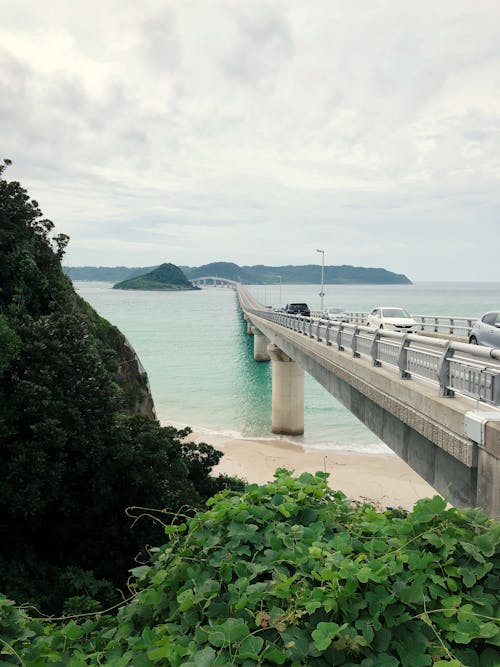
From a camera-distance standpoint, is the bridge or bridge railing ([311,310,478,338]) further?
bridge railing ([311,310,478,338])

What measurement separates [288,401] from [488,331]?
21.5m

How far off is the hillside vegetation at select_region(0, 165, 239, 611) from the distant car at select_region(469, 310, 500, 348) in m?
8.33

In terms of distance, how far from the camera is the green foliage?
255cm

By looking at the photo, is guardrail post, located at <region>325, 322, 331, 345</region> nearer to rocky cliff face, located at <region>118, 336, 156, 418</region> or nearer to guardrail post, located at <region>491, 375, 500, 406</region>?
rocky cliff face, located at <region>118, 336, 156, 418</region>

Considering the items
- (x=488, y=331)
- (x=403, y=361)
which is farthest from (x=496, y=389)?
(x=488, y=331)

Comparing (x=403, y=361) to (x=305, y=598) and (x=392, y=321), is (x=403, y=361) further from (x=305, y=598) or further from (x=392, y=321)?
(x=392, y=321)

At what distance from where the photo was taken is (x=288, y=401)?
3366cm

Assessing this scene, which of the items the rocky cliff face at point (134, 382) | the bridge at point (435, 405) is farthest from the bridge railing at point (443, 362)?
the rocky cliff face at point (134, 382)

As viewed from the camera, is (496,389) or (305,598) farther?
(496,389)

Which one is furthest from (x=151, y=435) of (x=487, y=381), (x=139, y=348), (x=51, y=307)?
(x=139, y=348)

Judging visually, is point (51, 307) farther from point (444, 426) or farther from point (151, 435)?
point (444, 426)

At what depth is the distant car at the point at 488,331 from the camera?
12.6 metres

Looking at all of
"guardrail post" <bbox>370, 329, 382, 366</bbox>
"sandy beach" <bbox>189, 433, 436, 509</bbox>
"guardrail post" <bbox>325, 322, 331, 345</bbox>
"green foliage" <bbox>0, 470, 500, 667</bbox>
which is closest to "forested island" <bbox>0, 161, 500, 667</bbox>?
"green foliage" <bbox>0, 470, 500, 667</bbox>

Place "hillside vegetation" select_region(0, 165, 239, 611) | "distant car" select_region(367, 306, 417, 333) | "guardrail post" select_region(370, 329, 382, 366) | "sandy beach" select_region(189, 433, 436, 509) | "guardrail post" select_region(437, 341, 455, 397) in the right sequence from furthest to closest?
"distant car" select_region(367, 306, 417, 333), "sandy beach" select_region(189, 433, 436, 509), "guardrail post" select_region(370, 329, 382, 366), "hillside vegetation" select_region(0, 165, 239, 611), "guardrail post" select_region(437, 341, 455, 397)
